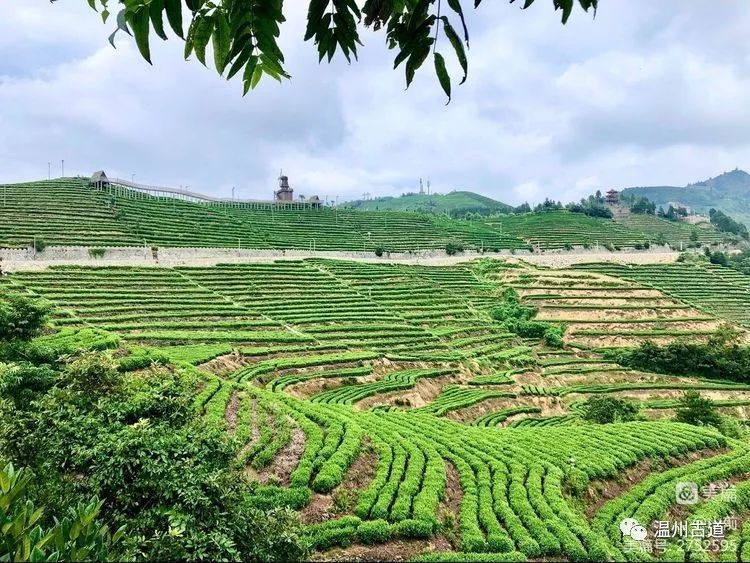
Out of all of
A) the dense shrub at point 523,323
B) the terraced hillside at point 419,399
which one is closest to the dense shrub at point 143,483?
the terraced hillside at point 419,399

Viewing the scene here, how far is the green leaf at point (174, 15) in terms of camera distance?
150cm

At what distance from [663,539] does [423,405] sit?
517 inches

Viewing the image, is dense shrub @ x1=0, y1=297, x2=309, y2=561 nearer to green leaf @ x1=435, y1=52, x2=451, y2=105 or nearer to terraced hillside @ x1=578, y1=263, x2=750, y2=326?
green leaf @ x1=435, y1=52, x2=451, y2=105

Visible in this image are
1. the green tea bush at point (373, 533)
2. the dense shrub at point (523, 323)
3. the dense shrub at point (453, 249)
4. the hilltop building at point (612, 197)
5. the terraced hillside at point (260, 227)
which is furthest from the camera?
the hilltop building at point (612, 197)

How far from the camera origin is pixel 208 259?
42.5 metres

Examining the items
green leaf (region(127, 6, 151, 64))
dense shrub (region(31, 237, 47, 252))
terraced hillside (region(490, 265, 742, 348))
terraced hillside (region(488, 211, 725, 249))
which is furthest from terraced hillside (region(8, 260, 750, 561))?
terraced hillside (region(488, 211, 725, 249))

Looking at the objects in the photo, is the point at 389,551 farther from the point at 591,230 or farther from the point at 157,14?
the point at 591,230

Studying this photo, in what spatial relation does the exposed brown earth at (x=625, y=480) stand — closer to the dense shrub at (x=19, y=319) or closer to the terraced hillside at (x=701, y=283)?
the dense shrub at (x=19, y=319)

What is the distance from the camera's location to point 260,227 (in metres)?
62.7

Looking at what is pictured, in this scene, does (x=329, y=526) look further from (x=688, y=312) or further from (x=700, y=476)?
(x=688, y=312)

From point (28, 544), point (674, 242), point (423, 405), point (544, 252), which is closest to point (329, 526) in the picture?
point (28, 544)

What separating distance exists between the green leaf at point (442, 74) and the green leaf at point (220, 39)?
2.42ft

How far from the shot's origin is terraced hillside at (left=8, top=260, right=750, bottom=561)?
9.55 metres

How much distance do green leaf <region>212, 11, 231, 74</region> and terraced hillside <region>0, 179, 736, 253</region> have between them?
149ft
